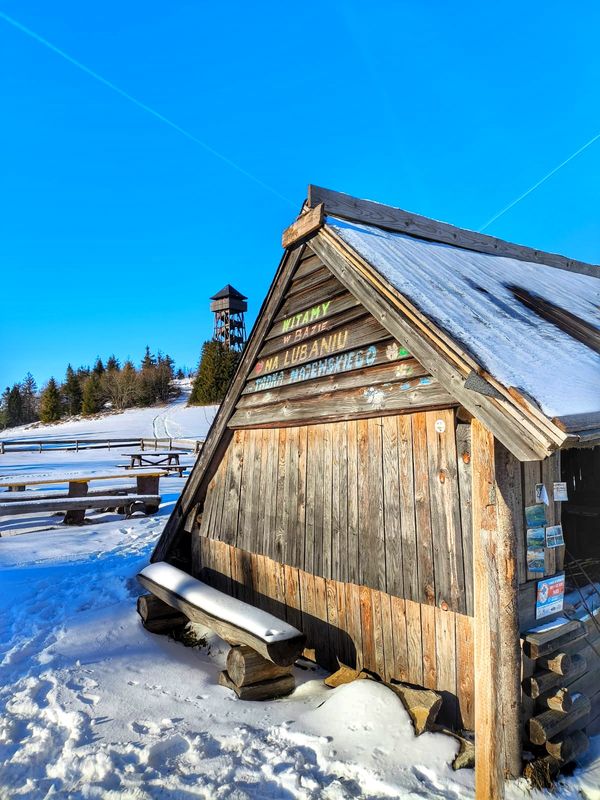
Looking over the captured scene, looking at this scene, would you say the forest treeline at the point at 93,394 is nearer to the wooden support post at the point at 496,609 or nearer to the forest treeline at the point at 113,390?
the forest treeline at the point at 113,390

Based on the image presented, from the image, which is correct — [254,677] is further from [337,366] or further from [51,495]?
[51,495]

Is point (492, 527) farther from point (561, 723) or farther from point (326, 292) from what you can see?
point (326, 292)

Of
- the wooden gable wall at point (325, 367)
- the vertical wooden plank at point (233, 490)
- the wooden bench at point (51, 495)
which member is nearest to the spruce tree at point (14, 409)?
the wooden bench at point (51, 495)

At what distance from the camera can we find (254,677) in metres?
4.43

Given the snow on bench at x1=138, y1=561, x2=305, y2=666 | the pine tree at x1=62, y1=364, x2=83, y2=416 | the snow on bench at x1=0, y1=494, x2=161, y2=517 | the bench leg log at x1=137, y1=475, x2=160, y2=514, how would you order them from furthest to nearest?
the pine tree at x1=62, y1=364, x2=83, y2=416 < the bench leg log at x1=137, y1=475, x2=160, y2=514 < the snow on bench at x1=0, y1=494, x2=161, y2=517 < the snow on bench at x1=138, y1=561, x2=305, y2=666

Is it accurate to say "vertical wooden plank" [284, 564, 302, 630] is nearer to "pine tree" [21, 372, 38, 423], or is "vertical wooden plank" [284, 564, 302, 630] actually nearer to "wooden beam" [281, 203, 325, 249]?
"wooden beam" [281, 203, 325, 249]

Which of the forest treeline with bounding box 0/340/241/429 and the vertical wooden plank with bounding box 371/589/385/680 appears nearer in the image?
the vertical wooden plank with bounding box 371/589/385/680

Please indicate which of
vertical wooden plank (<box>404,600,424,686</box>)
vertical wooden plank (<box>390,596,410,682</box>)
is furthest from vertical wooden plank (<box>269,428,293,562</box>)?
vertical wooden plank (<box>404,600,424,686</box>)

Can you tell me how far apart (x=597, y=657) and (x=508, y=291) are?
380cm

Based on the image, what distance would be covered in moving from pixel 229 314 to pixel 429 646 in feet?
228

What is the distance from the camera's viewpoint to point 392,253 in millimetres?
5195

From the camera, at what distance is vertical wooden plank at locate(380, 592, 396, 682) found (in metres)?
4.27

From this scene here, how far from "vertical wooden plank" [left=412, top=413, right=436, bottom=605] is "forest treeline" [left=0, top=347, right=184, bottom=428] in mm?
68366

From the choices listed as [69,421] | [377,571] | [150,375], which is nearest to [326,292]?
[377,571]
